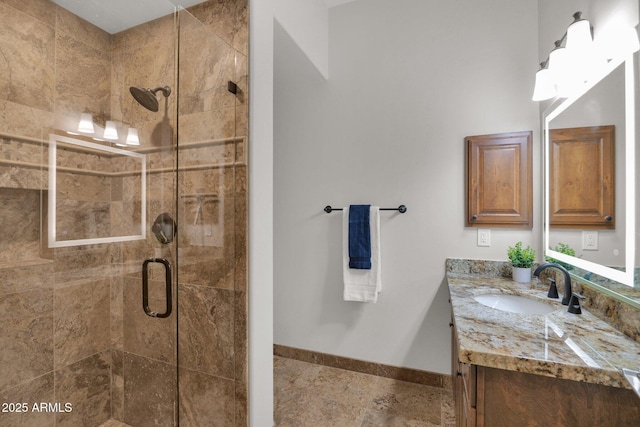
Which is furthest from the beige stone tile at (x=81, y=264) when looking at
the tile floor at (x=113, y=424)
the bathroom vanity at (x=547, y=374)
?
the bathroom vanity at (x=547, y=374)

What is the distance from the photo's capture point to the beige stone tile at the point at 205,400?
136cm

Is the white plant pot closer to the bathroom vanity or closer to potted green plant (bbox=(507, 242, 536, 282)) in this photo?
potted green plant (bbox=(507, 242, 536, 282))

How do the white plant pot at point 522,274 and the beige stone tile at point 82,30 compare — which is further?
the white plant pot at point 522,274

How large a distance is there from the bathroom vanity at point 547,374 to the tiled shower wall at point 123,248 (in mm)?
1032

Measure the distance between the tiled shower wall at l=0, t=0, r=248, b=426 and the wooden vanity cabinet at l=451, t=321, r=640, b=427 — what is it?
103 cm

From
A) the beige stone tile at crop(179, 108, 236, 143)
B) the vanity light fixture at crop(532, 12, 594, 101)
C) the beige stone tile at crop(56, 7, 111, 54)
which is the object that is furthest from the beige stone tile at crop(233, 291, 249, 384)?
the vanity light fixture at crop(532, 12, 594, 101)

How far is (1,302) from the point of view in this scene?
123 centimetres

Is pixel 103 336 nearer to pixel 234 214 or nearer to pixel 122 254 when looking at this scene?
pixel 122 254

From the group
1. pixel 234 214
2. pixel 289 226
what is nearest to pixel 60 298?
pixel 234 214

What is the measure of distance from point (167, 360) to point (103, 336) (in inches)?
15.1

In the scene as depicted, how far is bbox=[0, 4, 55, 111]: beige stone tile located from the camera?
3.65 ft

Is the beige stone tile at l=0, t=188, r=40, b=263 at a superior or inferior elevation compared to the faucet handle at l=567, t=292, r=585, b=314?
superior

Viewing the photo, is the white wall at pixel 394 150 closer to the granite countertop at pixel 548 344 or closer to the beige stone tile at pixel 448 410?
the beige stone tile at pixel 448 410

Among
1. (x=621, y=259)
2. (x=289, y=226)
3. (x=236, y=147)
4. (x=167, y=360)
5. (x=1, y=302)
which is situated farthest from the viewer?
(x=289, y=226)
